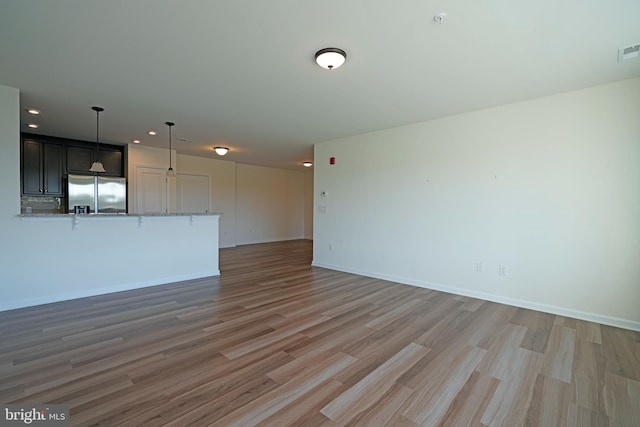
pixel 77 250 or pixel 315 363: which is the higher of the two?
pixel 77 250

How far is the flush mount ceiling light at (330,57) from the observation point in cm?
240

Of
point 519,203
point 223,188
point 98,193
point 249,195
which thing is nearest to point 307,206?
point 249,195

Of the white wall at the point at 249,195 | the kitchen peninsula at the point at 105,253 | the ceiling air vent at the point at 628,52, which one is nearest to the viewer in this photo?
the ceiling air vent at the point at 628,52

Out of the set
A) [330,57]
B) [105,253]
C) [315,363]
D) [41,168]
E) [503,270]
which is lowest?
[315,363]

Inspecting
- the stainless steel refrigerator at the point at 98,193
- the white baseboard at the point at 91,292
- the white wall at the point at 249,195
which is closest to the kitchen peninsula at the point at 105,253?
the white baseboard at the point at 91,292

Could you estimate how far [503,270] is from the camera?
3.68 m

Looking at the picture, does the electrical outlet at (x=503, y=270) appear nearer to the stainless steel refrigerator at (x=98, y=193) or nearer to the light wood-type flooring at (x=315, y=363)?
the light wood-type flooring at (x=315, y=363)

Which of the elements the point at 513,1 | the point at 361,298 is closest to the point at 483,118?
the point at 513,1

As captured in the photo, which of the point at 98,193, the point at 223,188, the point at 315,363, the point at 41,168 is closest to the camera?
the point at 315,363

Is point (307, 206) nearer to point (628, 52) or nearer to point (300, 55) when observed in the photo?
point (300, 55)

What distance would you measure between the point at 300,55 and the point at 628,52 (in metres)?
2.84

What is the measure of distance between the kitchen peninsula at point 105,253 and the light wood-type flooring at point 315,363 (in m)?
0.28

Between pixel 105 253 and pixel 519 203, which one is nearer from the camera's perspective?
pixel 519 203

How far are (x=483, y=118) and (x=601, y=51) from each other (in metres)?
1.41
